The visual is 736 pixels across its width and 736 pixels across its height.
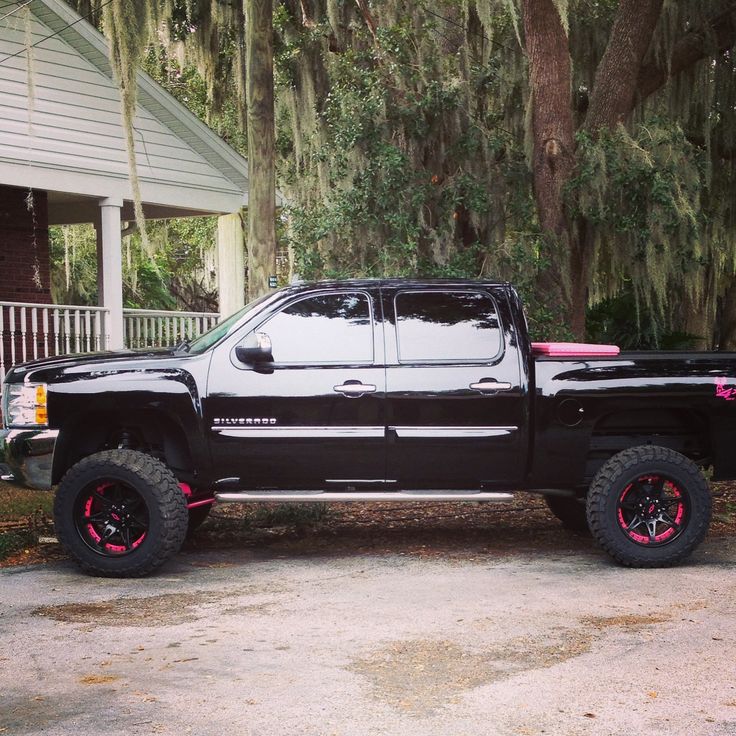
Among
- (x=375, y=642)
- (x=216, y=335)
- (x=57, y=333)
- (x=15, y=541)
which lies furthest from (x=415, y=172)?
(x=375, y=642)

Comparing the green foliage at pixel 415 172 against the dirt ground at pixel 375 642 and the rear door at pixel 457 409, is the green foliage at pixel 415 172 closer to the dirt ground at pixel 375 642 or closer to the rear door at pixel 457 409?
the rear door at pixel 457 409

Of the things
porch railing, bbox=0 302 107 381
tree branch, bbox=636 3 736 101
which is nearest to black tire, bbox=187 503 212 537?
porch railing, bbox=0 302 107 381

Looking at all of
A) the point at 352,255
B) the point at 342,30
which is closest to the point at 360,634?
the point at 352,255

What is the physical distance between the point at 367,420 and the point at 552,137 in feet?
20.4

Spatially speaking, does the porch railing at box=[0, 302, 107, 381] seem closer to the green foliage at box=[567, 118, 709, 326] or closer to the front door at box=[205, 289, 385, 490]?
the green foliage at box=[567, 118, 709, 326]

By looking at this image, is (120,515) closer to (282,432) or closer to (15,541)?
(282,432)

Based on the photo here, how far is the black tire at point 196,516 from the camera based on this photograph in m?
9.46

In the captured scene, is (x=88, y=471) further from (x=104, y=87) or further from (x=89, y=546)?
(x=104, y=87)

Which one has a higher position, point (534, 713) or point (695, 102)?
point (695, 102)

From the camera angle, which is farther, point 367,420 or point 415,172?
point 415,172

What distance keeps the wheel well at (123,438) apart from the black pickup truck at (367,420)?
0.05 feet

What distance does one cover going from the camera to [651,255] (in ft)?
42.4

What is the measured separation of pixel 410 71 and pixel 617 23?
9.47 feet

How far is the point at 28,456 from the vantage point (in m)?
8.04
